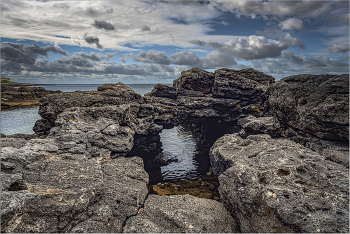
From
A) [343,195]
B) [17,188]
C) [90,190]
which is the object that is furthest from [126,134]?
[343,195]

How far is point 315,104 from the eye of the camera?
1277 cm

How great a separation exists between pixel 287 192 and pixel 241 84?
1571 centimetres

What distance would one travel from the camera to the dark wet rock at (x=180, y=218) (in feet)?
29.8

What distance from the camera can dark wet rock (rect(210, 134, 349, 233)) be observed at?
25.7ft

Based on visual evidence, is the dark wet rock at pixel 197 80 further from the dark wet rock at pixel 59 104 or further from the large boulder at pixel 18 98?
the large boulder at pixel 18 98

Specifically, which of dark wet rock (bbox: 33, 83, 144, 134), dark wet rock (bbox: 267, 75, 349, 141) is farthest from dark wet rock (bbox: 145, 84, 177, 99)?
dark wet rock (bbox: 267, 75, 349, 141)

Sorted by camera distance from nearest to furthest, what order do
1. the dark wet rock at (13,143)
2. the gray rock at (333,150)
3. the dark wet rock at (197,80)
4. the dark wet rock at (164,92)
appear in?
the gray rock at (333,150) → the dark wet rock at (13,143) → the dark wet rock at (197,80) → the dark wet rock at (164,92)

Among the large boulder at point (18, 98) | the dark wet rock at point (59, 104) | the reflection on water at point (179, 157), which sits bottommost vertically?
the reflection on water at point (179, 157)

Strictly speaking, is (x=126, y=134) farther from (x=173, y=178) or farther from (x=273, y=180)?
(x=273, y=180)

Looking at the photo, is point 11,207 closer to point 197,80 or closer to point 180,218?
point 180,218

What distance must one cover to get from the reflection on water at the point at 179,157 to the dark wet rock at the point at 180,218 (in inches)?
372

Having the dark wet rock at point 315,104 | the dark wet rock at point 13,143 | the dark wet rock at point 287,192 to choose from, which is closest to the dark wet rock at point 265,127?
the dark wet rock at point 315,104

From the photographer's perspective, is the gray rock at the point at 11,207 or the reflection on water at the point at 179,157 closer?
the gray rock at the point at 11,207

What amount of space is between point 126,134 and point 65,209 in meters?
8.37
